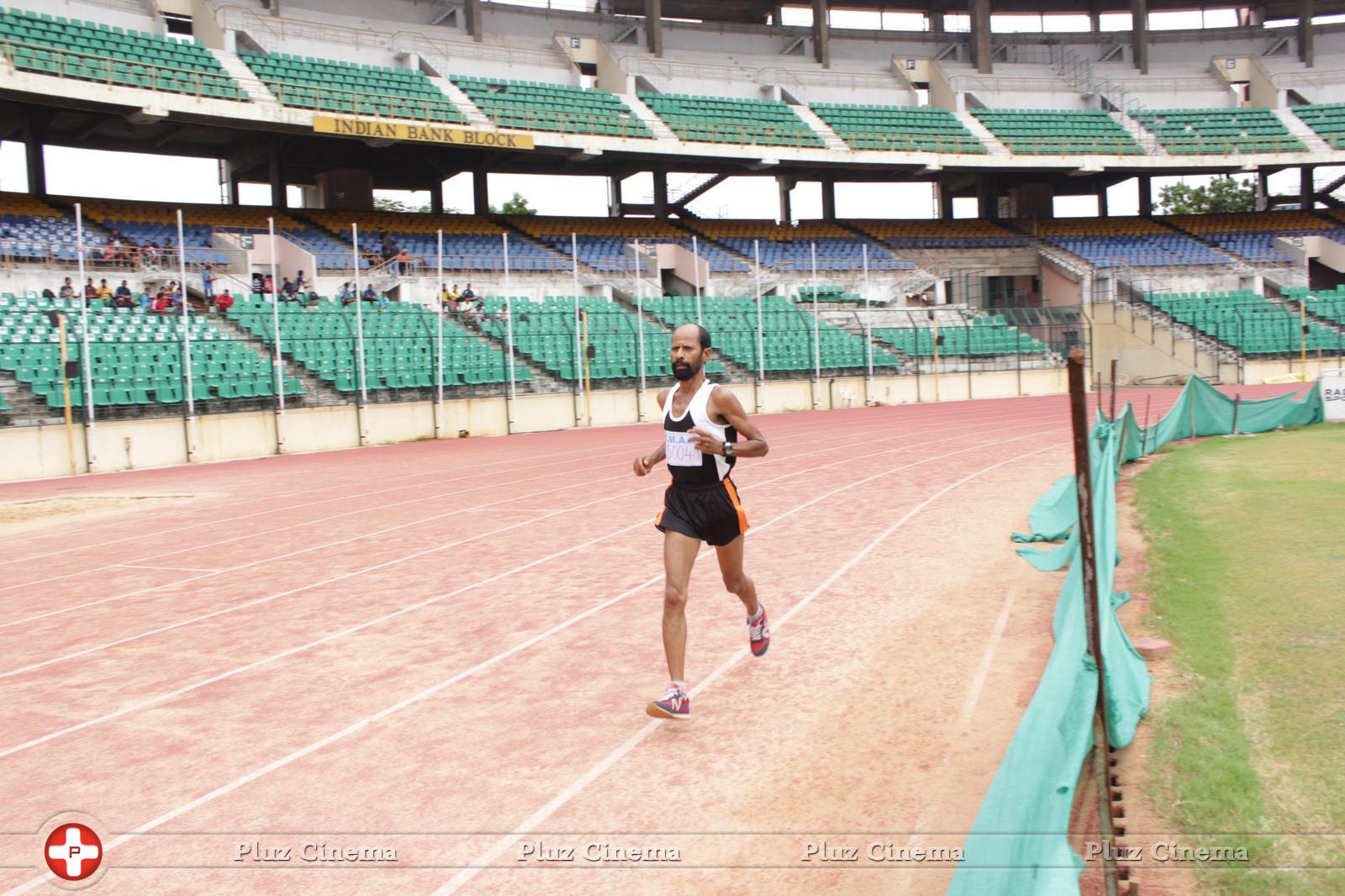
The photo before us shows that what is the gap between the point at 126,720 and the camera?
20.2ft

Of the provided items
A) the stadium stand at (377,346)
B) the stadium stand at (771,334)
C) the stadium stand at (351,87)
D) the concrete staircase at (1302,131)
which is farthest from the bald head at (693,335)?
the concrete staircase at (1302,131)

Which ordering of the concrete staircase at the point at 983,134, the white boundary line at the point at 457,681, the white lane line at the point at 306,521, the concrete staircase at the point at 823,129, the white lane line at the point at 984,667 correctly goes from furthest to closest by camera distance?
the concrete staircase at the point at 983,134
the concrete staircase at the point at 823,129
the white lane line at the point at 306,521
the white lane line at the point at 984,667
the white boundary line at the point at 457,681

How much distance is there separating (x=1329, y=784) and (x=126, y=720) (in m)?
6.16

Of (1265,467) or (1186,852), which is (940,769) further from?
(1265,467)

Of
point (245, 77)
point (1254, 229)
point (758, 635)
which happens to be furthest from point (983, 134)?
point (758, 635)

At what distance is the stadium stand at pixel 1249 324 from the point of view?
3822 centimetres

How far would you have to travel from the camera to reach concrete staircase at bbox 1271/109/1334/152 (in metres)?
47.3

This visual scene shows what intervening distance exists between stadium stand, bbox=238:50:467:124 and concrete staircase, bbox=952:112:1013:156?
75.6 feet

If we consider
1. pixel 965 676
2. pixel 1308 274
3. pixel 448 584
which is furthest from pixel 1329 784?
pixel 1308 274

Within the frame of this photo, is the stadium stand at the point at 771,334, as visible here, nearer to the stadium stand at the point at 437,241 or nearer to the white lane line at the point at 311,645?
the stadium stand at the point at 437,241

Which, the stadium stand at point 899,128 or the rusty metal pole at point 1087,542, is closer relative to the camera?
the rusty metal pole at point 1087,542

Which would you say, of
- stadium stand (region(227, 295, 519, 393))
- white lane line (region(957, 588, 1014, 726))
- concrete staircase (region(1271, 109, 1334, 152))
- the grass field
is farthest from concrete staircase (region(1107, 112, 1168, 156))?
white lane line (region(957, 588, 1014, 726))

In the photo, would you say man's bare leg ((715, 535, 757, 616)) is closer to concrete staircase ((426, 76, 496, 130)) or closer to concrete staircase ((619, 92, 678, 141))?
concrete staircase ((426, 76, 496, 130))

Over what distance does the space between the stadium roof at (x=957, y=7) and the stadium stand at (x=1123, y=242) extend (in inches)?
416
